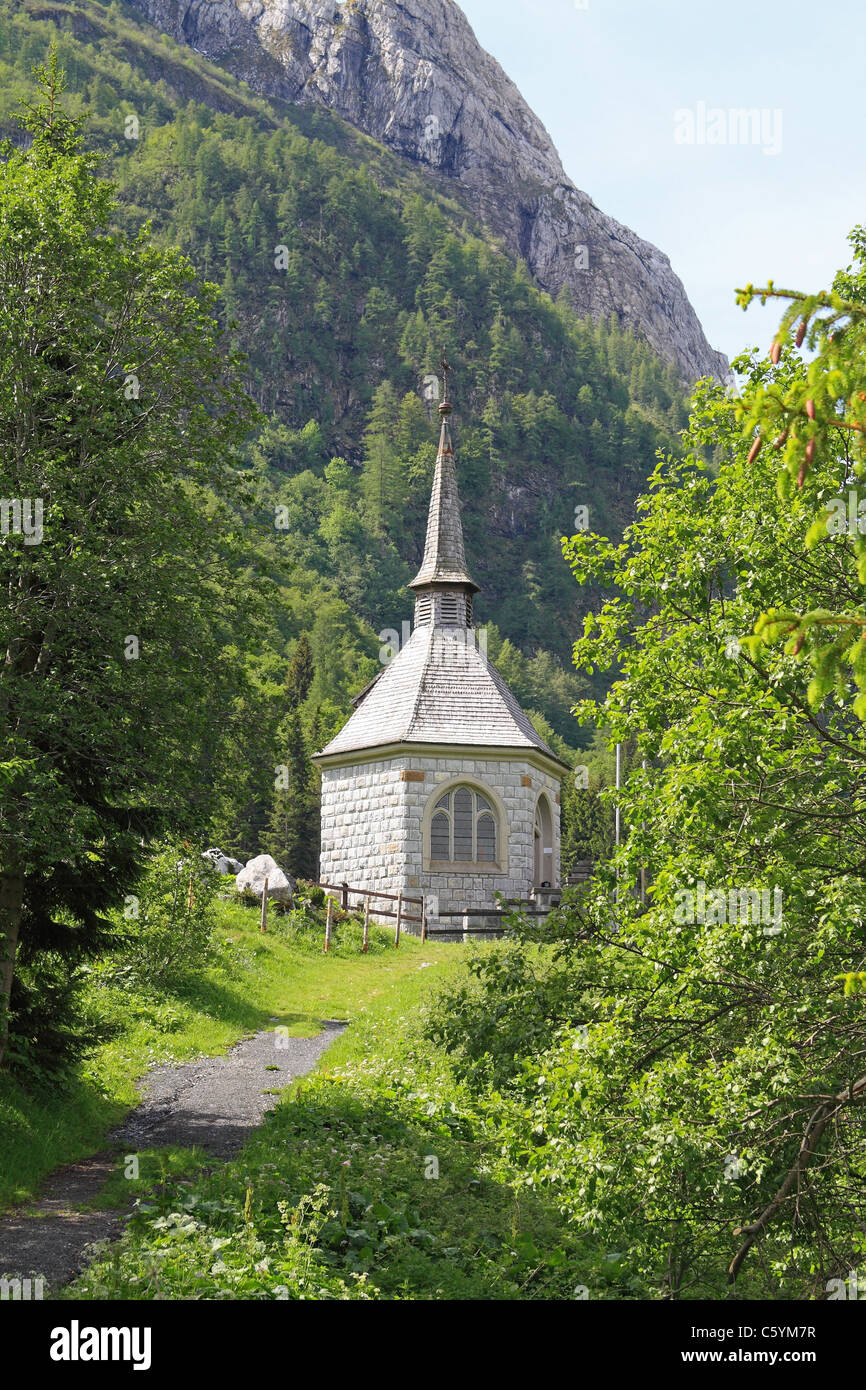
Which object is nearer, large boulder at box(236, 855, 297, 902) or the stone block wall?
large boulder at box(236, 855, 297, 902)

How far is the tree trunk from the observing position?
10.3 meters

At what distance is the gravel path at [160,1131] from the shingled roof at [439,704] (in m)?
12.6

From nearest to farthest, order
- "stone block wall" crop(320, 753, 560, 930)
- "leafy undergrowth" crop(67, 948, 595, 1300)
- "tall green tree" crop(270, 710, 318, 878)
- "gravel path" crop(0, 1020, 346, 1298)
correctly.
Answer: "leafy undergrowth" crop(67, 948, 595, 1300)
"gravel path" crop(0, 1020, 346, 1298)
"stone block wall" crop(320, 753, 560, 930)
"tall green tree" crop(270, 710, 318, 878)

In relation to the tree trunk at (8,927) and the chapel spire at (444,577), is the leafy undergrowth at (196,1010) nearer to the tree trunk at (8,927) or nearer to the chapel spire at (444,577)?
the tree trunk at (8,927)

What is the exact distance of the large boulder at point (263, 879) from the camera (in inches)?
927

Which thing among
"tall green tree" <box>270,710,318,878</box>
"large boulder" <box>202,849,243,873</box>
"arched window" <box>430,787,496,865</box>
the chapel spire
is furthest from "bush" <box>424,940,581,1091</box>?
"tall green tree" <box>270,710,318,878</box>

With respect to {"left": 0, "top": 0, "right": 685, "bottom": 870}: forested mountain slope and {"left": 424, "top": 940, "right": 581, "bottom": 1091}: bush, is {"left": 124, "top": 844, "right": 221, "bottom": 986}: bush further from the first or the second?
{"left": 0, "top": 0, "right": 685, "bottom": 870}: forested mountain slope

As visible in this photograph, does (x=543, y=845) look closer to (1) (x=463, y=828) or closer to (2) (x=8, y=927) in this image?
(1) (x=463, y=828)

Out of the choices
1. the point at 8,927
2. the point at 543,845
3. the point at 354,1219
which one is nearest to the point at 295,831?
the point at 543,845

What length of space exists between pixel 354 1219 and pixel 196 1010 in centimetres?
753

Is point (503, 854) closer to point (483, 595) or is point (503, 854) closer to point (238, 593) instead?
point (238, 593)

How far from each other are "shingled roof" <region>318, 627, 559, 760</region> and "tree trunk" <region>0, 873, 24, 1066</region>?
1756 centimetres

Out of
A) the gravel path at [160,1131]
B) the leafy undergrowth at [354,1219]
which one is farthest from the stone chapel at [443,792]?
the leafy undergrowth at [354,1219]
